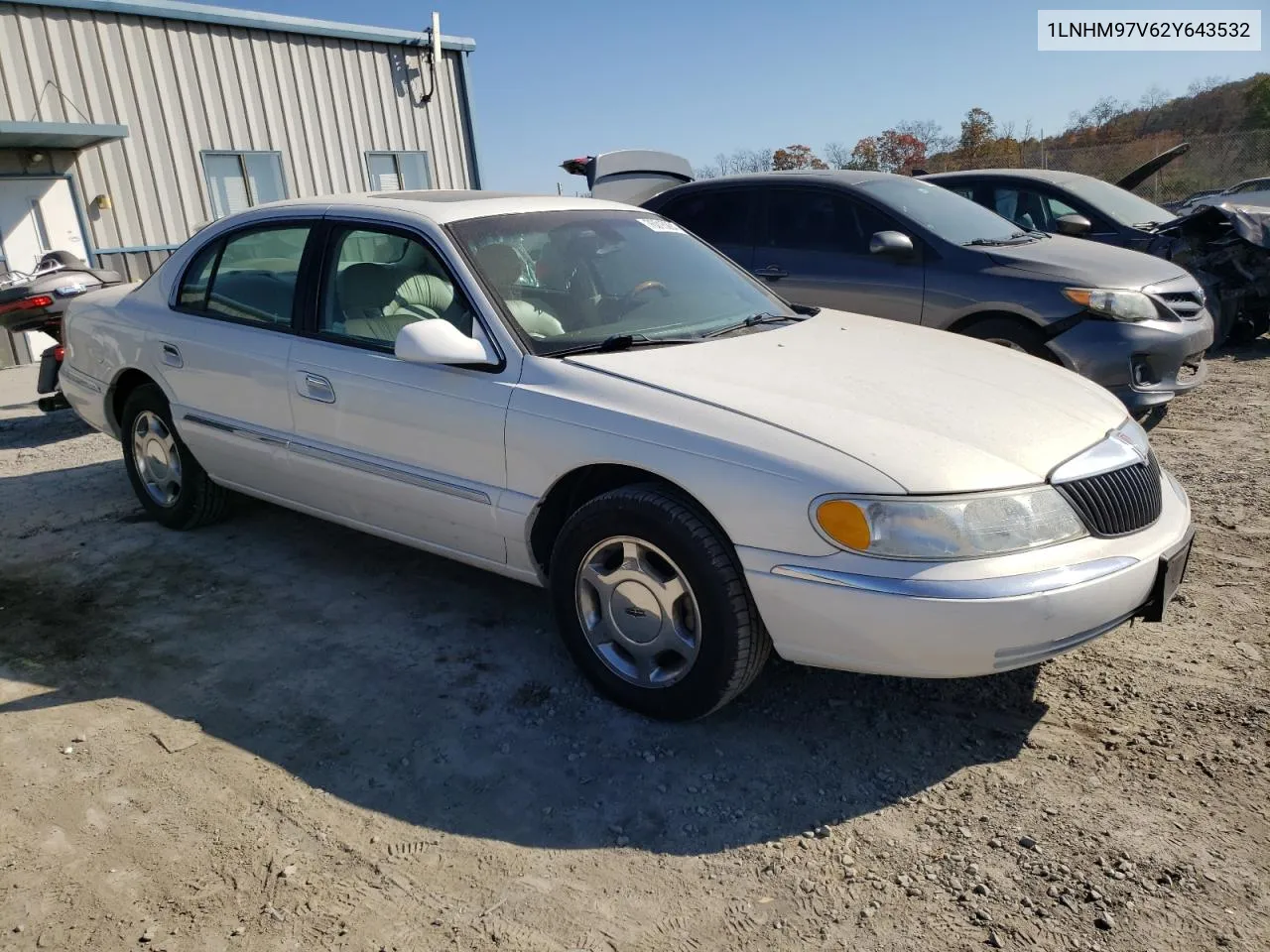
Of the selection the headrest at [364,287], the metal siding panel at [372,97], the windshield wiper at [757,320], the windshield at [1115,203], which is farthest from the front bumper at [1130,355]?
the metal siding panel at [372,97]

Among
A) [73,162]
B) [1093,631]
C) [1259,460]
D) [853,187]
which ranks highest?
[73,162]

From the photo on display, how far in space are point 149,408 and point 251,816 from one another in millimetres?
2809

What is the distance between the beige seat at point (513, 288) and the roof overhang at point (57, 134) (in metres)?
9.44

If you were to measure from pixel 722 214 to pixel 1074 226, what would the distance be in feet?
9.82

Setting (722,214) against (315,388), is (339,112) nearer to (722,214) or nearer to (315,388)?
(722,214)

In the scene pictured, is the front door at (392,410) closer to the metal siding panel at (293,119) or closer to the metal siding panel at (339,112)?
the metal siding panel at (293,119)

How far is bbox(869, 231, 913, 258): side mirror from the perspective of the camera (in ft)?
19.3

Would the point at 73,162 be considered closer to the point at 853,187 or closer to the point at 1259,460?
the point at 853,187

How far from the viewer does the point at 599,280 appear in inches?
147

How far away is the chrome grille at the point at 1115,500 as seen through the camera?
273 cm

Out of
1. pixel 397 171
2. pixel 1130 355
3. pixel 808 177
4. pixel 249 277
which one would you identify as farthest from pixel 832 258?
pixel 397 171

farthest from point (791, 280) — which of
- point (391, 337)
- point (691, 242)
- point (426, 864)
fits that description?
point (426, 864)

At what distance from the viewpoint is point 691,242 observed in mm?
4309

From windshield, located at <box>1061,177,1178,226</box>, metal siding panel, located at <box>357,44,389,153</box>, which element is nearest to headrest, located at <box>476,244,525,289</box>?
windshield, located at <box>1061,177,1178,226</box>
